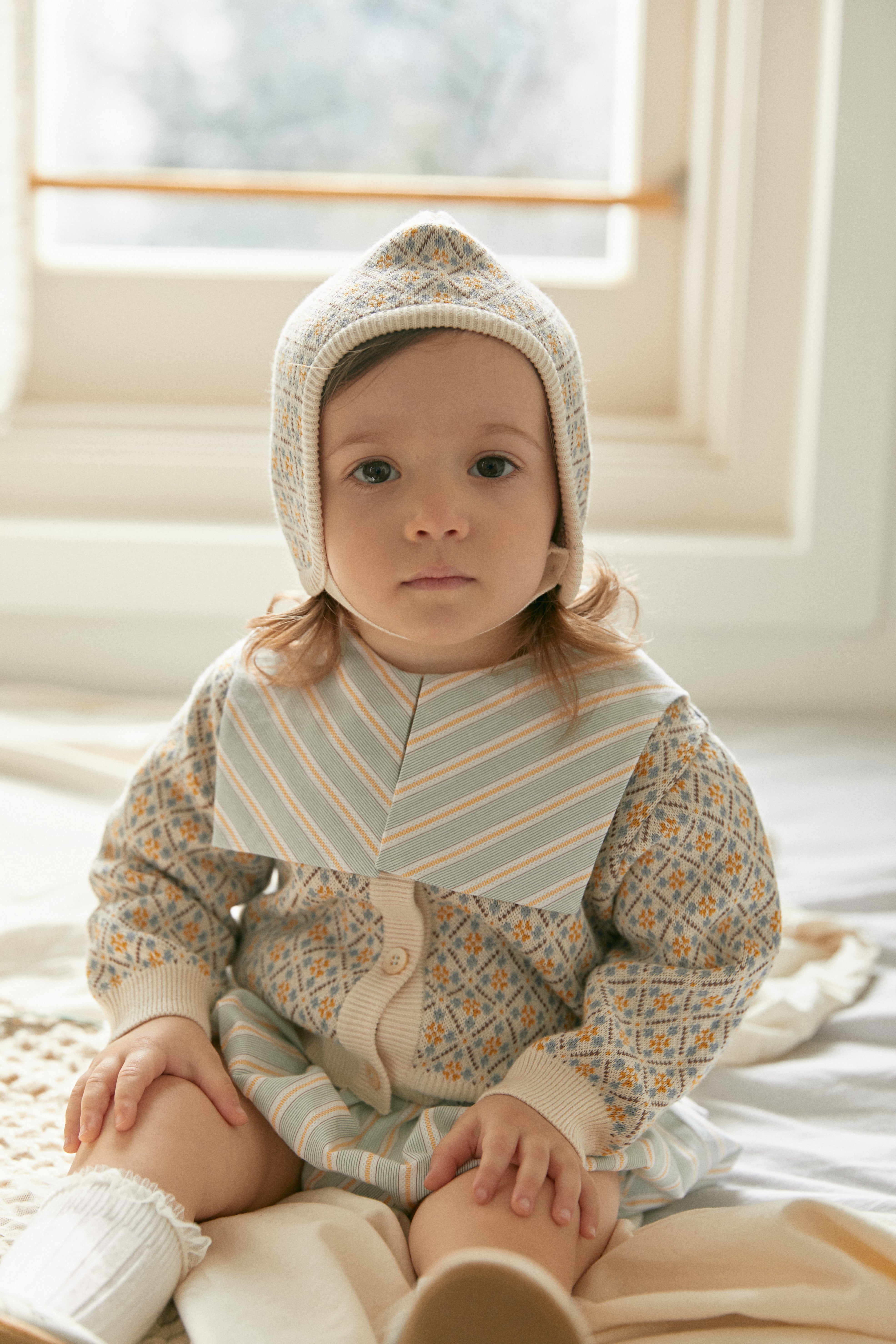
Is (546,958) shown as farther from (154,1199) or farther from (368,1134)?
(154,1199)

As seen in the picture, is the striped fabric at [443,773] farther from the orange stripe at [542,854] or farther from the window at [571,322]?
the window at [571,322]

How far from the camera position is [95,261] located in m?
1.74

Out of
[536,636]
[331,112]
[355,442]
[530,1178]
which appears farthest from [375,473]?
[331,112]

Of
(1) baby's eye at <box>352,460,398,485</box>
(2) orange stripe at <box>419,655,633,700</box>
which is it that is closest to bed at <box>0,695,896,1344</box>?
(2) orange stripe at <box>419,655,633,700</box>

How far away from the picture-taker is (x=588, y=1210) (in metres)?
0.67

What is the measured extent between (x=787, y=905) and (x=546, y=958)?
40cm

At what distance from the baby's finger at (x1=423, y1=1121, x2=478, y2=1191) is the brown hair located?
0.81ft

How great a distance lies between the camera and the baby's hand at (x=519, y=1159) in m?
0.65

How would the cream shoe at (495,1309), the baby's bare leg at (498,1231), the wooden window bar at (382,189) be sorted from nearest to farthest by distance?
the cream shoe at (495,1309) < the baby's bare leg at (498,1231) < the wooden window bar at (382,189)

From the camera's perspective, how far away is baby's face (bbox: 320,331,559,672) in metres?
0.72

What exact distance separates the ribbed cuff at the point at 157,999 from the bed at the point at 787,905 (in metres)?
0.08

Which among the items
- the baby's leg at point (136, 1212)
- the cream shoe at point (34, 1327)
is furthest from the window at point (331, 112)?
the cream shoe at point (34, 1327)

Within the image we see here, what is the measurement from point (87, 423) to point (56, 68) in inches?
18.9

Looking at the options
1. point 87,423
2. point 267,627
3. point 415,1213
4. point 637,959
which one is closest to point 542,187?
point 87,423
